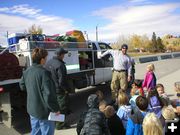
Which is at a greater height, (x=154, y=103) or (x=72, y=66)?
(x=72, y=66)

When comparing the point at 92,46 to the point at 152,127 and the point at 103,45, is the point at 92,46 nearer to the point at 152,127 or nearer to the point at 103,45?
the point at 103,45

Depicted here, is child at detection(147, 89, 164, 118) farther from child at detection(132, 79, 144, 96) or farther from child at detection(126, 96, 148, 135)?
child at detection(126, 96, 148, 135)

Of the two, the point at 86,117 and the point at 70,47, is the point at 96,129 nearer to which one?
the point at 86,117

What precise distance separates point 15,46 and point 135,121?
4895mm

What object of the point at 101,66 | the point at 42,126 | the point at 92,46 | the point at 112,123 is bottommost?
the point at 112,123

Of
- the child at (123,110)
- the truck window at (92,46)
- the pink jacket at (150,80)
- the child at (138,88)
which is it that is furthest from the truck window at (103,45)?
the child at (123,110)

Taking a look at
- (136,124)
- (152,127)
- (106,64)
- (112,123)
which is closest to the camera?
(152,127)

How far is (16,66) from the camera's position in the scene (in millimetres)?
7242

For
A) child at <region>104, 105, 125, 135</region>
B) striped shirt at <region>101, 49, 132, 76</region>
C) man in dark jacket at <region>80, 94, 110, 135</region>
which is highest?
striped shirt at <region>101, 49, 132, 76</region>

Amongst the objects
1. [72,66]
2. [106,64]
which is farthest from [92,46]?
[72,66]

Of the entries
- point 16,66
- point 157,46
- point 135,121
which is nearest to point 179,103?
point 135,121

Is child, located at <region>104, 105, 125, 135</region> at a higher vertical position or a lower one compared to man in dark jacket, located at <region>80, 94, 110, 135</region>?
lower

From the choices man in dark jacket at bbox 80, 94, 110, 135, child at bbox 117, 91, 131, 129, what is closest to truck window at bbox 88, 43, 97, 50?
child at bbox 117, 91, 131, 129

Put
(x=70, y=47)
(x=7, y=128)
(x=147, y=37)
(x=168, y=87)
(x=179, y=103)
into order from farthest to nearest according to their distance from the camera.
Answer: (x=147, y=37), (x=168, y=87), (x=70, y=47), (x=7, y=128), (x=179, y=103)
